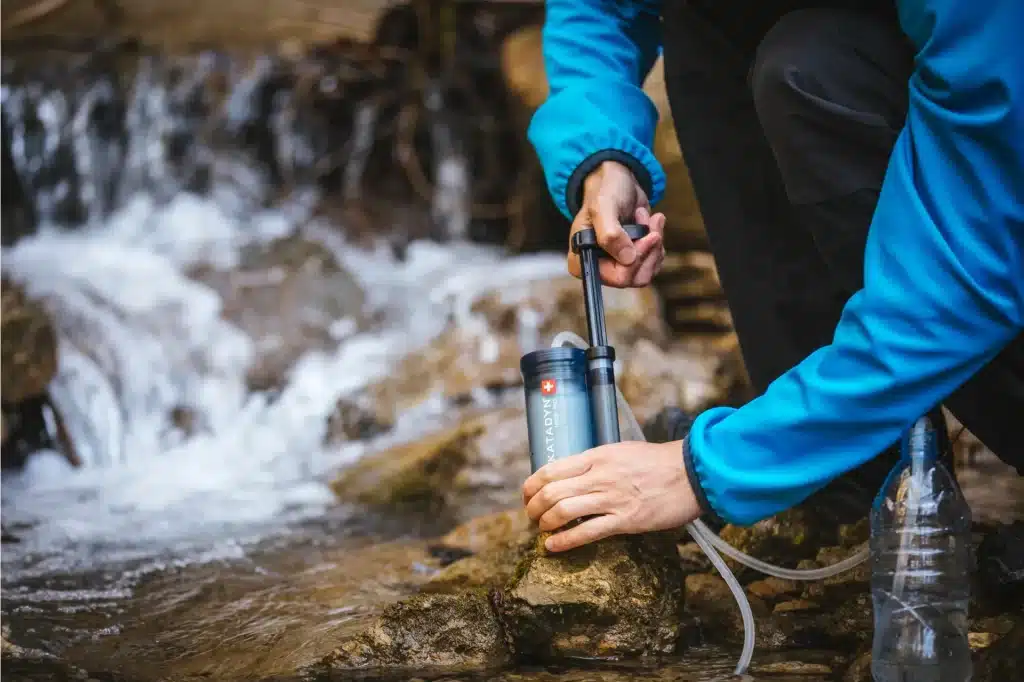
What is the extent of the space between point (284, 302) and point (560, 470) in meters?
3.50

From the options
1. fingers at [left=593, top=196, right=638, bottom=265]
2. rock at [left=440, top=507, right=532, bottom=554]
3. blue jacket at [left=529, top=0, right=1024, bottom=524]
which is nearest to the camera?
blue jacket at [left=529, top=0, right=1024, bottom=524]

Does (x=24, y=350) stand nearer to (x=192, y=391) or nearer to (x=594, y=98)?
(x=192, y=391)

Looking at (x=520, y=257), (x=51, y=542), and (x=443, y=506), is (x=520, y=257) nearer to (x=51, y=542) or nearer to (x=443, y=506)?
(x=443, y=506)

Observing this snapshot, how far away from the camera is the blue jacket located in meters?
0.93

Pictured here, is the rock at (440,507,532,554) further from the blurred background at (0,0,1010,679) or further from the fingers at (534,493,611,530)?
the fingers at (534,493,611,530)

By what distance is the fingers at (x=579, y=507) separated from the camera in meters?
1.16

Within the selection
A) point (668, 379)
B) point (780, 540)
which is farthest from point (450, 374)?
point (780, 540)

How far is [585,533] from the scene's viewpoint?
1180 millimetres

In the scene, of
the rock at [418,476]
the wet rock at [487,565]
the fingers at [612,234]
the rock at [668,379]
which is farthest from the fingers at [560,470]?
the rock at [668,379]

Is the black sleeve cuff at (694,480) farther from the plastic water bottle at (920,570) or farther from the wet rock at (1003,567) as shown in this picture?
the wet rock at (1003,567)

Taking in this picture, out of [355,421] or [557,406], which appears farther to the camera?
[355,421]

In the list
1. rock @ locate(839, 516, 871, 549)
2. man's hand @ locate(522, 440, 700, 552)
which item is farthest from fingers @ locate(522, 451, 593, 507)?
rock @ locate(839, 516, 871, 549)

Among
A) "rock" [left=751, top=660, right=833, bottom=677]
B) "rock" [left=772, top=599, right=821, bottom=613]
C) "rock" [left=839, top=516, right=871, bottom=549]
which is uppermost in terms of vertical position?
"rock" [left=839, top=516, right=871, bottom=549]

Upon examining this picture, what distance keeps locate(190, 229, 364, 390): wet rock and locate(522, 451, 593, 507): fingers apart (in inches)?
121
